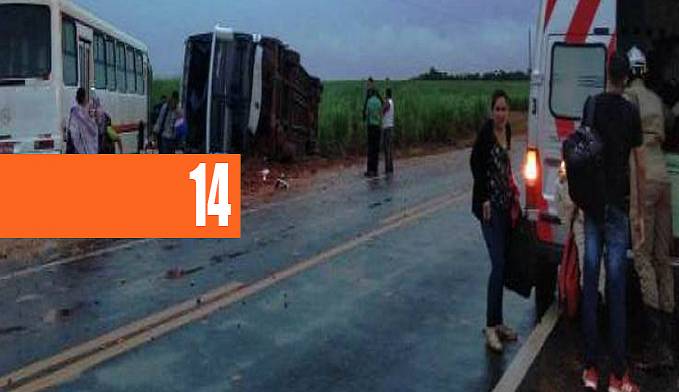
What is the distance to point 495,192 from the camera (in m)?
6.91

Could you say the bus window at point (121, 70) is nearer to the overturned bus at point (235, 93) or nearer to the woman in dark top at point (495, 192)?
the overturned bus at point (235, 93)

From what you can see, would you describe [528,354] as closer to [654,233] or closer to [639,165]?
[654,233]

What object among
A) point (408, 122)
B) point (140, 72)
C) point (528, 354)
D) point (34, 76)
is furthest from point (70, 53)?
point (408, 122)

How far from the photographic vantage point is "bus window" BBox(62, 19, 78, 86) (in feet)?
53.3

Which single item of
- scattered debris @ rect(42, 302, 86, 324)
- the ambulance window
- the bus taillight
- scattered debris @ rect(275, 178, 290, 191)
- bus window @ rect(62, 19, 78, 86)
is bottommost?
scattered debris @ rect(42, 302, 86, 324)

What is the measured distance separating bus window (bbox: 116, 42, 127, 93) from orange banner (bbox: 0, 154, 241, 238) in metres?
9.01

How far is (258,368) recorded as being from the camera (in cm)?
632

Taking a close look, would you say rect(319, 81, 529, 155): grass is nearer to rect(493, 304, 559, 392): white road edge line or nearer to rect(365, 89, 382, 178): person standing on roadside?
rect(365, 89, 382, 178): person standing on roadside

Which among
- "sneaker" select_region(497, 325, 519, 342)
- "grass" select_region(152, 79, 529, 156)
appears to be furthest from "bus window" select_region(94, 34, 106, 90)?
"sneaker" select_region(497, 325, 519, 342)

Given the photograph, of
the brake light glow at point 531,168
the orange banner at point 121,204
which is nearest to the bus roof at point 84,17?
the orange banner at point 121,204

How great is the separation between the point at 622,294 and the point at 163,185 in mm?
7490

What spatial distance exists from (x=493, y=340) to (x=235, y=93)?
48.8ft

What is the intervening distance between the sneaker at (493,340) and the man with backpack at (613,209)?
0.84m

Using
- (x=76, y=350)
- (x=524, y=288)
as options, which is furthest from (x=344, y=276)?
(x=76, y=350)
